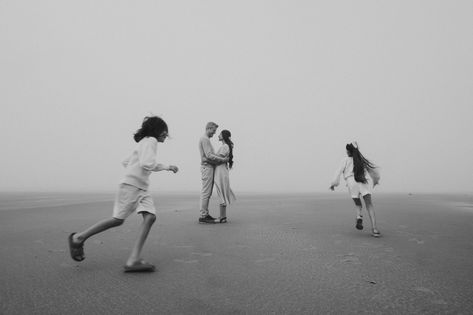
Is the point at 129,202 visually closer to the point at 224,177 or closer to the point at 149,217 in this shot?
the point at 149,217

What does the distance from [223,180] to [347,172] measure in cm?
288

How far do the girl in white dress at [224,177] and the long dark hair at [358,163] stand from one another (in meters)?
2.82

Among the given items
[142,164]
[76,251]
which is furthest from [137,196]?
[76,251]

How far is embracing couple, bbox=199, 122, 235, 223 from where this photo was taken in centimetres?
798

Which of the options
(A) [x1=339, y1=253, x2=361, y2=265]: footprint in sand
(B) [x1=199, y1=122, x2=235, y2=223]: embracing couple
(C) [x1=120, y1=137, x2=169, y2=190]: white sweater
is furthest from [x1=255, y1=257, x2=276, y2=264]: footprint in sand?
(B) [x1=199, y1=122, x2=235, y2=223]: embracing couple

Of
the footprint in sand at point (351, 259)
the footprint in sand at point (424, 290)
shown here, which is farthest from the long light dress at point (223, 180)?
the footprint in sand at point (424, 290)

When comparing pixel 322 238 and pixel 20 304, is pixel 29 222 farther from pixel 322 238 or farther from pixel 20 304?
pixel 322 238

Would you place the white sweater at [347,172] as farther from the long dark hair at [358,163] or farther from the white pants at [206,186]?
the white pants at [206,186]

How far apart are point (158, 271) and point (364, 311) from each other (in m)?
2.23

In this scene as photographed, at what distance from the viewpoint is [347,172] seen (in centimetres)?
704

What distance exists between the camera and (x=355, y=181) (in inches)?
269

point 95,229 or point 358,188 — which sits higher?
point 358,188

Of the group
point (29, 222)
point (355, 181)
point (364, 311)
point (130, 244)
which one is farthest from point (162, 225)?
point (364, 311)

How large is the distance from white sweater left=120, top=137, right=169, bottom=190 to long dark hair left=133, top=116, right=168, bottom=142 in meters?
0.08
